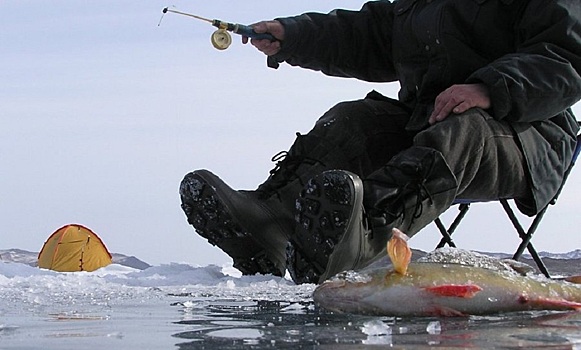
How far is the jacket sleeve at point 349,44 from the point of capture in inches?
141

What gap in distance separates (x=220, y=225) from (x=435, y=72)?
0.96 m

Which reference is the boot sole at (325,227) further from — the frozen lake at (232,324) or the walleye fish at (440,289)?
the walleye fish at (440,289)

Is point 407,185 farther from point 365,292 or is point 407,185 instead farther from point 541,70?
point 365,292

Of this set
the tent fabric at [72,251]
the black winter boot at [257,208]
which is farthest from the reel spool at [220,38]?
the tent fabric at [72,251]

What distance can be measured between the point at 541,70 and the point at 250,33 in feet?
3.81

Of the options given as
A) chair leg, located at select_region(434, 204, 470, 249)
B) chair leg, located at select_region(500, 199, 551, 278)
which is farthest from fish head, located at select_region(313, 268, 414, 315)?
chair leg, located at select_region(434, 204, 470, 249)

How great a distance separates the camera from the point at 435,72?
10.4ft

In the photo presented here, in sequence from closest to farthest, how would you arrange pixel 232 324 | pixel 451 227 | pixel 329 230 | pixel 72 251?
1. pixel 232 324
2. pixel 329 230
3. pixel 451 227
4. pixel 72 251

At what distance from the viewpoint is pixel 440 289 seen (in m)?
1.61

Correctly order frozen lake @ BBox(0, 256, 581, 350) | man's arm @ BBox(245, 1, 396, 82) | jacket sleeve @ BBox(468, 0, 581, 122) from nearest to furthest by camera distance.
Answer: frozen lake @ BBox(0, 256, 581, 350) < jacket sleeve @ BBox(468, 0, 581, 122) < man's arm @ BBox(245, 1, 396, 82)

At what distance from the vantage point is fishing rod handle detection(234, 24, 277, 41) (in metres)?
3.33

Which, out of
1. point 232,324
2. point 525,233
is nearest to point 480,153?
point 525,233

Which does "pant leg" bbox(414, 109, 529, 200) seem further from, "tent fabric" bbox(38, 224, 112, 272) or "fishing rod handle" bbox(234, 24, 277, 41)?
"tent fabric" bbox(38, 224, 112, 272)

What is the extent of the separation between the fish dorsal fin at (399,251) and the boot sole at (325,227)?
2.70 ft
